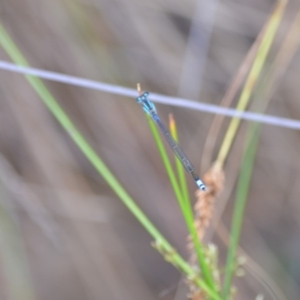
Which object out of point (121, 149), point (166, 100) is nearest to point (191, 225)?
point (166, 100)

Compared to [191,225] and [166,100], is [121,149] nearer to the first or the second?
Result: [166,100]

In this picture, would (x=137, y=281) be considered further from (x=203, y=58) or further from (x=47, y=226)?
(x=203, y=58)

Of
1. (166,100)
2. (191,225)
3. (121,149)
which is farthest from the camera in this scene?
(121,149)

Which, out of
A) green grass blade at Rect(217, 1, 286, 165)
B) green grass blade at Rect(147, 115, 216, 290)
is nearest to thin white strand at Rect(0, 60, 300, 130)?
green grass blade at Rect(217, 1, 286, 165)

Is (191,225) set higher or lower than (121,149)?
lower

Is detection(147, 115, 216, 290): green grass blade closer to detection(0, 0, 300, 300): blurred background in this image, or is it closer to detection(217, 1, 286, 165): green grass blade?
detection(217, 1, 286, 165): green grass blade

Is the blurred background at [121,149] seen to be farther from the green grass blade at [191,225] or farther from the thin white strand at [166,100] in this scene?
the green grass blade at [191,225]

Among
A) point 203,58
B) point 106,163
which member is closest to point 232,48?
point 203,58

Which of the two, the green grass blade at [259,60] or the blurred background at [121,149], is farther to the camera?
the blurred background at [121,149]

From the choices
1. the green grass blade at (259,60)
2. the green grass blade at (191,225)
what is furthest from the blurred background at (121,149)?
the green grass blade at (191,225)
